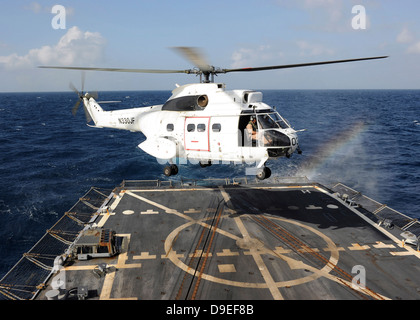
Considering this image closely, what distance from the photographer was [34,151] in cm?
6009

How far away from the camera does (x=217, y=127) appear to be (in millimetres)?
19172

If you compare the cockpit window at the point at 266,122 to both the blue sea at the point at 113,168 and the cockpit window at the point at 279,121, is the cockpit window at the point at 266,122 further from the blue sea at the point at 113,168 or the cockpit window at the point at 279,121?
the blue sea at the point at 113,168

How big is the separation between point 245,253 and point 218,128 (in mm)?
8078

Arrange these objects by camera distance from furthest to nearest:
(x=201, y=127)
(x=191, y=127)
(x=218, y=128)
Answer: (x=191, y=127) → (x=201, y=127) → (x=218, y=128)

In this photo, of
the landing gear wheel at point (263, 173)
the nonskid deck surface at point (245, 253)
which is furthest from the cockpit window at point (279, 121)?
the nonskid deck surface at point (245, 253)

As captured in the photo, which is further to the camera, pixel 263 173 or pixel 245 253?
pixel 245 253

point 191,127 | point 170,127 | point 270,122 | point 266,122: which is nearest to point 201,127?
point 191,127

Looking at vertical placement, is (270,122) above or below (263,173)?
above

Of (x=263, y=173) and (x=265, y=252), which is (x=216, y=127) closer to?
(x=263, y=173)

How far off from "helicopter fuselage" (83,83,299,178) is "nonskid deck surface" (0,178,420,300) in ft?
18.3

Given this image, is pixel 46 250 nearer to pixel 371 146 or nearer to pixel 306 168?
pixel 306 168

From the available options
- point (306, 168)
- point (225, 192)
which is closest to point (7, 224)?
point (225, 192)

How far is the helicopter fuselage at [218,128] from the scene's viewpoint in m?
18.3
